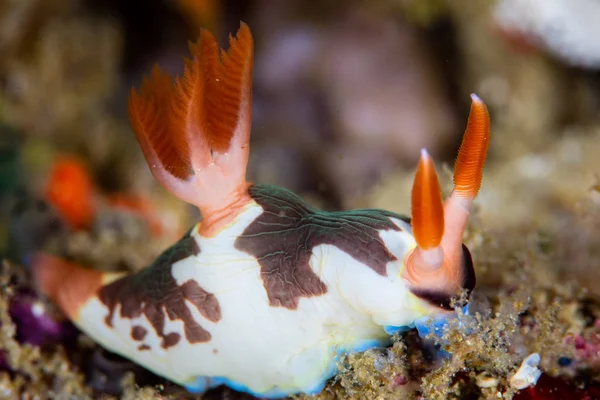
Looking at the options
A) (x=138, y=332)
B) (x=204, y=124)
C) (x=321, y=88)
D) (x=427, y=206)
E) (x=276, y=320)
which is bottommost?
(x=321, y=88)

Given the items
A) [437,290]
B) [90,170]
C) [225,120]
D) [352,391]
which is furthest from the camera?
[90,170]

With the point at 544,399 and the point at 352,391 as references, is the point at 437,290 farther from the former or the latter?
the point at 544,399

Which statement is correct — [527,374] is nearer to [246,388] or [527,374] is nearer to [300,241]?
[300,241]

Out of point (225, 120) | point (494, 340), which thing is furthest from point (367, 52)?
point (494, 340)

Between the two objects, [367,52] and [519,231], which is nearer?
[519,231]

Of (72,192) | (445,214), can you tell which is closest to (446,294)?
(445,214)

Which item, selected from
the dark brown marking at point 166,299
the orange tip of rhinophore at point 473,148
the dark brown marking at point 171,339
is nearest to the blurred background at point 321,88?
the dark brown marking at point 166,299
